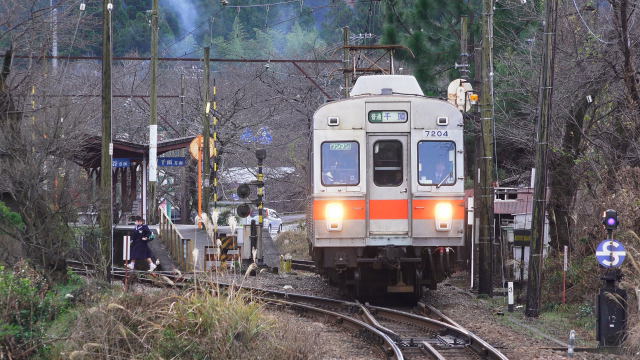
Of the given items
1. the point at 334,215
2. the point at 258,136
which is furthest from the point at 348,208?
the point at 258,136

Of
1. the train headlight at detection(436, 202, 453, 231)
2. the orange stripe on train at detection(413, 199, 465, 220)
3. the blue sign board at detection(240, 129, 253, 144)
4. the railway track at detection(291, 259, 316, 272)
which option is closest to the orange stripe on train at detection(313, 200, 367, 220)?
the orange stripe on train at detection(413, 199, 465, 220)

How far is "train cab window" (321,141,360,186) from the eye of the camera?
1592 cm

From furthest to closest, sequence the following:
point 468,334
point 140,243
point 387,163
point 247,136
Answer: point 247,136
point 140,243
point 387,163
point 468,334

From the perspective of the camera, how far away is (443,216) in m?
15.8

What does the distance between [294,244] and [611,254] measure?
25.2 meters

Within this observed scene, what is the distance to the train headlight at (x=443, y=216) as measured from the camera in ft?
51.8

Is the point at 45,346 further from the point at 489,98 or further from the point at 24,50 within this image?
the point at 24,50

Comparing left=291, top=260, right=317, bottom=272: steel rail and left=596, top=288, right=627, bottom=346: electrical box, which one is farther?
left=291, top=260, right=317, bottom=272: steel rail

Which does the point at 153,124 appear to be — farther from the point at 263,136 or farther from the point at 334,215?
the point at 263,136

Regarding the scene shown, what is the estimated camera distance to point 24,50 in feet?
68.2

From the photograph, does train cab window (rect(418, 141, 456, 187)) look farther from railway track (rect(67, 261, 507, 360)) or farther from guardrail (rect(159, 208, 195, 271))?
guardrail (rect(159, 208, 195, 271))

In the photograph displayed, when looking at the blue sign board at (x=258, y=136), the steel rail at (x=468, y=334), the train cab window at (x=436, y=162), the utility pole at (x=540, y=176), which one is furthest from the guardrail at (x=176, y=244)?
the blue sign board at (x=258, y=136)

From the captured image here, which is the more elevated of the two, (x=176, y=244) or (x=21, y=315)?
(x=176, y=244)

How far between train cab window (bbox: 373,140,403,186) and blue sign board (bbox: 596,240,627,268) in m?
4.74
